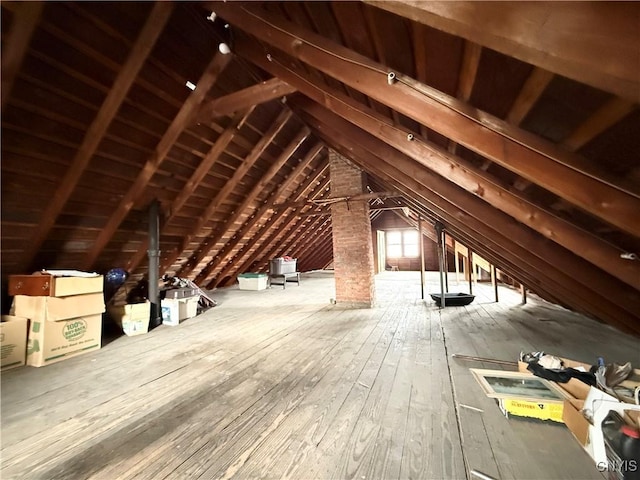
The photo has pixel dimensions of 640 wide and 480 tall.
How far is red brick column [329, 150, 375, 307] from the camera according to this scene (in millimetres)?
5125

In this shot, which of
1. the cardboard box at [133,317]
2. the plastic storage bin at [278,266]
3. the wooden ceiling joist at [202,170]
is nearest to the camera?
the cardboard box at [133,317]

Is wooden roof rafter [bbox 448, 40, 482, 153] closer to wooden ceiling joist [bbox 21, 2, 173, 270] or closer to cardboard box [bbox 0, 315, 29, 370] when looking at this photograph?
wooden ceiling joist [bbox 21, 2, 173, 270]

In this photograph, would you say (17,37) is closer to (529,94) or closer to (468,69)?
(468,69)

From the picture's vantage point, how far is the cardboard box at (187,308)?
4.48 meters

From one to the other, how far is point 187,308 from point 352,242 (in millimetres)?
3381

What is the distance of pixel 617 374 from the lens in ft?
6.12

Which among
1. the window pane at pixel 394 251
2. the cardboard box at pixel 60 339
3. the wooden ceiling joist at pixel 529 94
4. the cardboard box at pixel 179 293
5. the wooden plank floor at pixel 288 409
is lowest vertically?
the wooden plank floor at pixel 288 409

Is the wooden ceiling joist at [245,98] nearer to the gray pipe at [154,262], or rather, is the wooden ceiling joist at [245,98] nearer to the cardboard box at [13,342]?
the gray pipe at [154,262]

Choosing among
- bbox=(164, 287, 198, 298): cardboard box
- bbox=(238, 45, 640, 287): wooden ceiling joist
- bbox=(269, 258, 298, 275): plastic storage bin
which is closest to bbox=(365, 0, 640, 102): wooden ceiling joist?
bbox=(238, 45, 640, 287): wooden ceiling joist

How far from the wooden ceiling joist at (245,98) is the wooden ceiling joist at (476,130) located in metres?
0.99

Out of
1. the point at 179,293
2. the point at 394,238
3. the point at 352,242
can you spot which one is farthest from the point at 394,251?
the point at 179,293

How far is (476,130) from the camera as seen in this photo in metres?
1.27

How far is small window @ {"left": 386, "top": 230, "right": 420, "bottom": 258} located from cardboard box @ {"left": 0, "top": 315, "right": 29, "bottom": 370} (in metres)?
13.2

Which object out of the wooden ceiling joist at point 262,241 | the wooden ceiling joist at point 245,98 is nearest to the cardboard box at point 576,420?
the wooden ceiling joist at point 245,98
